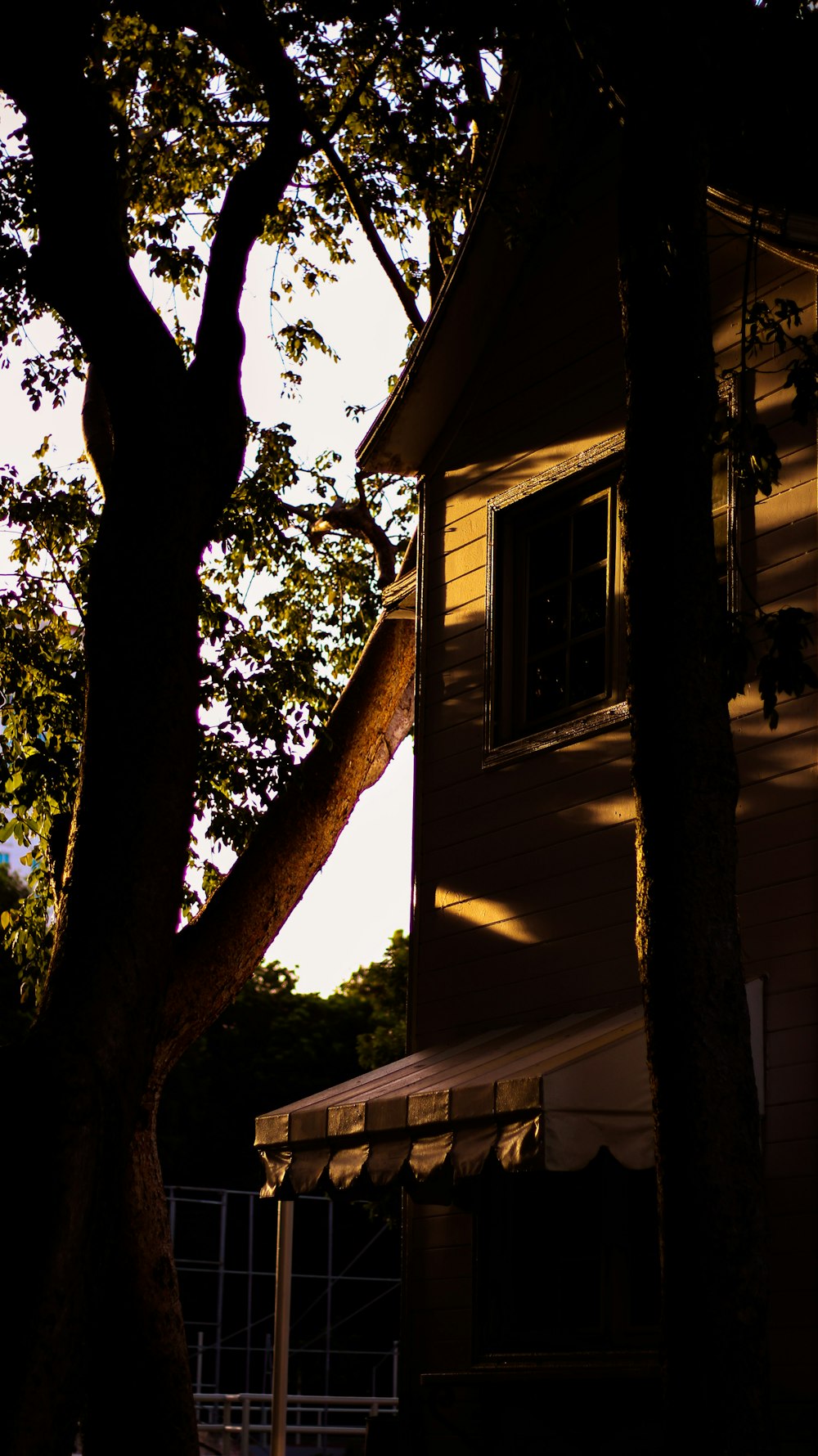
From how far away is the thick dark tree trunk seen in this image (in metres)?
5.93

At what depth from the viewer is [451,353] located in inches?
460

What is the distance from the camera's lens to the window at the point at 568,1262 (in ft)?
29.7

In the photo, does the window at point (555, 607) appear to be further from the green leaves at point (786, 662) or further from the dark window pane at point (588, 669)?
the green leaves at point (786, 662)

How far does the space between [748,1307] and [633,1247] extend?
3.28m

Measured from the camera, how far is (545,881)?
1017cm

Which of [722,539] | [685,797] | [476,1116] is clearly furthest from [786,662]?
[476,1116]

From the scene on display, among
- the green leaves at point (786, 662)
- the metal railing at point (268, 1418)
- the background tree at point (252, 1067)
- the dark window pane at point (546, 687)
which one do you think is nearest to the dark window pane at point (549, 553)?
the dark window pane at point (546, 687)

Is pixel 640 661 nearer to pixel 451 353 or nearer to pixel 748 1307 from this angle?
pixel 748 1307

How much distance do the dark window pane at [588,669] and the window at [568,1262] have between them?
2.77 meters

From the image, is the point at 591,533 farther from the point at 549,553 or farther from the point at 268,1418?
the point at 268,1418

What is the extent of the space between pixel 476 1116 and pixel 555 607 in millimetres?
3798

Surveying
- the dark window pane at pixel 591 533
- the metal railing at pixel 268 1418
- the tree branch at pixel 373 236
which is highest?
the tree branch at pixel 373 236

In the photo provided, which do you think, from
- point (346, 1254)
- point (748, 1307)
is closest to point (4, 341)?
point (748, 1307)

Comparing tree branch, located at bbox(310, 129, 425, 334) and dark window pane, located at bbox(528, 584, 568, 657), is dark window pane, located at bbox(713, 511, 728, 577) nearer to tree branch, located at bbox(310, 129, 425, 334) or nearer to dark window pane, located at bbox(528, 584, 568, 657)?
dark window pane, located at bbox(528, 584, 568, 657)
